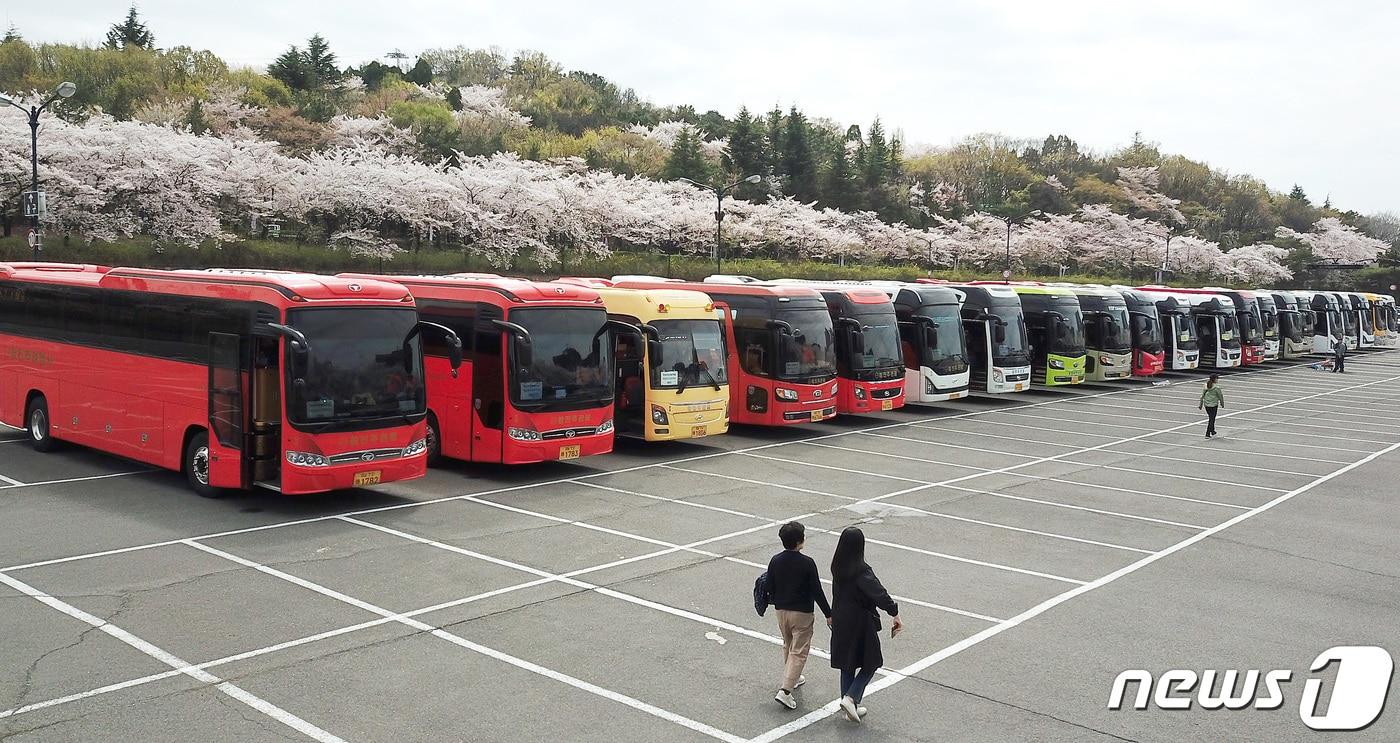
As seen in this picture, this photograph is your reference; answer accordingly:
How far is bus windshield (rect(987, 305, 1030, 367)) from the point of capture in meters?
28.6

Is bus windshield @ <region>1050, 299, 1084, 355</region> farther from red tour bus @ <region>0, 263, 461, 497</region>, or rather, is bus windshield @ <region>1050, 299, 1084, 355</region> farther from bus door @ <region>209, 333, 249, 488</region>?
bus door @ <region>209, 333, 249, 488</region>

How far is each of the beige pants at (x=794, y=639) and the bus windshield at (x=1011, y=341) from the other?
21977mm

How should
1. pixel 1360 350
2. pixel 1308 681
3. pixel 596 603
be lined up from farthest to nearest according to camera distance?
pixel 1360 350
pixel 596 603
pixel 1308 681

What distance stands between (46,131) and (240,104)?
1031 inches

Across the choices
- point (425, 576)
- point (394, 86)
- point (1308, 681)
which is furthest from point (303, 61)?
point (1308, 681)

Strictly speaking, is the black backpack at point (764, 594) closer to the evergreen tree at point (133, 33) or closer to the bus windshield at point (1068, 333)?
the bus windshield at point (1068, 333)

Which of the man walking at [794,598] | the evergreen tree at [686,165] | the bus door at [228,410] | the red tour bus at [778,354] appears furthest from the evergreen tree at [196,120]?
the man walking at [794,598]

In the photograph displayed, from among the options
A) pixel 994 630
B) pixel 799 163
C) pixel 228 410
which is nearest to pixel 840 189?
pixel 799 163

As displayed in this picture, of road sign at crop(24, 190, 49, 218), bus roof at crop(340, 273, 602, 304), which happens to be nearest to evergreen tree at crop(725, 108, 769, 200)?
road sign at crop(24, 190, 49, 218)

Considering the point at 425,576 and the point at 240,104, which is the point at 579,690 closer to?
the point at 425,576

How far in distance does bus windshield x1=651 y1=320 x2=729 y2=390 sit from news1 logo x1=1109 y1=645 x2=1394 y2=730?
11.7 m

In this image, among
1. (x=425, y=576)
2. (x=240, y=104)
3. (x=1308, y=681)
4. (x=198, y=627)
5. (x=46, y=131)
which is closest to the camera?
(x=1308, y=681)

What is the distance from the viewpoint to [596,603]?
10.4 metres

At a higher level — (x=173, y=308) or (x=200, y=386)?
(x=173, y=308)
